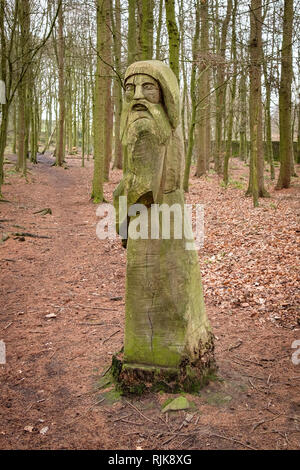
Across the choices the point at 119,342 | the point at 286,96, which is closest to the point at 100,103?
the point at 286,96

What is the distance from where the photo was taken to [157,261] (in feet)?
11.4

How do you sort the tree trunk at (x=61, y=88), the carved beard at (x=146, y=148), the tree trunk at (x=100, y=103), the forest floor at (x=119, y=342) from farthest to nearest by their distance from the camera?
the tree trunk at (x=61, y=88) < the tree trunk at (x=100, y=103) < the carved beard at (x=146, y=148) < the forest floor at (x=119, y=342)

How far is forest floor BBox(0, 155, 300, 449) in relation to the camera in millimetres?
3090

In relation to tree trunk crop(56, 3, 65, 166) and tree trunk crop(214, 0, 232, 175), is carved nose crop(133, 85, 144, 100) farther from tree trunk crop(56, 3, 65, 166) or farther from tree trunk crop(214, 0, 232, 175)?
tree trunk crop(56, 3, 65, 166)

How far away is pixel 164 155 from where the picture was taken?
3285mm

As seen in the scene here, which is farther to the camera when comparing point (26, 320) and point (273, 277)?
point (273, 277)

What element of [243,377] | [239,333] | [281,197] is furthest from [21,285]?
[281,197]

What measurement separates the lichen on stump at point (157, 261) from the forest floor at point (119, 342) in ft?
0.95

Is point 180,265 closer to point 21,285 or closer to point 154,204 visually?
point 154,204

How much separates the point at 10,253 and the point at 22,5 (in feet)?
31.4

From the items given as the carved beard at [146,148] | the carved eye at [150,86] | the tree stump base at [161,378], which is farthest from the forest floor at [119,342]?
the carved eye at [150,86]

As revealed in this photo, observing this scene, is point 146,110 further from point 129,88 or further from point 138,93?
point 129,88

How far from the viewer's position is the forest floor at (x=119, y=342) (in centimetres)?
309

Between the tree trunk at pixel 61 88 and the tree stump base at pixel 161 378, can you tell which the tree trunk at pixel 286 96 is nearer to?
the tree stump base at pixel 161 378
